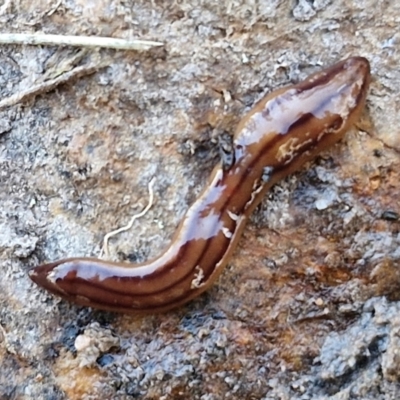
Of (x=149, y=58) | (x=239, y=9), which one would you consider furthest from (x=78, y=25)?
(x=239, y=9)

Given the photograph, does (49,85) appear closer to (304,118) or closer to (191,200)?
(191,200)

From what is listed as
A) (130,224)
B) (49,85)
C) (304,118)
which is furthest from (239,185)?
(49,85)

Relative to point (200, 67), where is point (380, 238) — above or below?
below

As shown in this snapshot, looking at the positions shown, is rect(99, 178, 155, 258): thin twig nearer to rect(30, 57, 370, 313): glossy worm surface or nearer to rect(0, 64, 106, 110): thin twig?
rect(30, 57, 370, 313): glossy worm surface

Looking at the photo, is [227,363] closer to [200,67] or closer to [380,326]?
[380,326]

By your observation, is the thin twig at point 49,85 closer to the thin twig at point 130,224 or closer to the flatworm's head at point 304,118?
the thin twig at point 130,224

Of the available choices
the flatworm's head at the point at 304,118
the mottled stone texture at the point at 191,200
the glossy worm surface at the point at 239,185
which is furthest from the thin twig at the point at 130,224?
the flatworm's head at the point at 304,118
